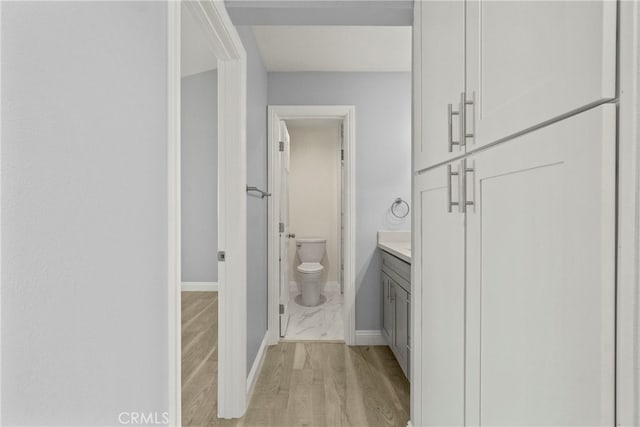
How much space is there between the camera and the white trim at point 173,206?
1.06m

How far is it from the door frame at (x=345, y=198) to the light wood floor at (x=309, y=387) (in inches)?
10.5

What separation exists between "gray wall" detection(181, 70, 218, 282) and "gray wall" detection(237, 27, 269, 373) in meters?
2.07

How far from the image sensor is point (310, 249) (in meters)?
5.27

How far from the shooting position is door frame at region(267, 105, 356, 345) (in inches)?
129

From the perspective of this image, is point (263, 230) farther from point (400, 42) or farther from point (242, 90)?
point (400, 42)
